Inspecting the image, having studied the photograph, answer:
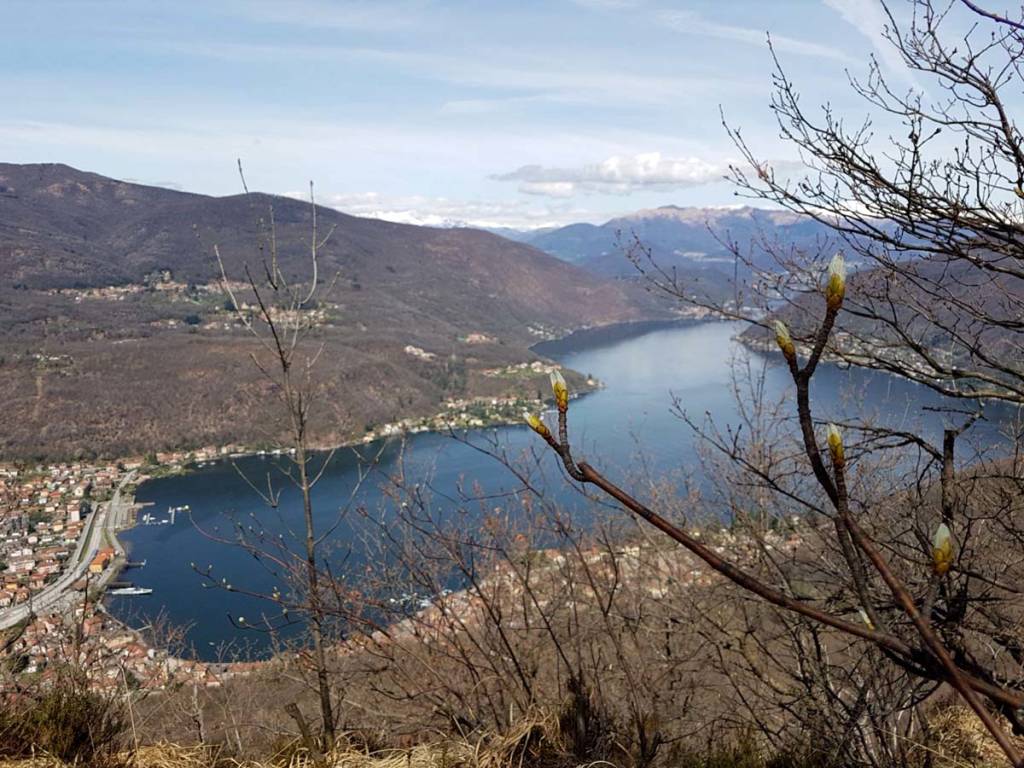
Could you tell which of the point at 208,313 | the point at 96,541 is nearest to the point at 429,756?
the point at 96,541

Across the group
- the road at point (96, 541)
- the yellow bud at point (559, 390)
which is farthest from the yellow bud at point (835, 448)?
the road at point (96, 541)

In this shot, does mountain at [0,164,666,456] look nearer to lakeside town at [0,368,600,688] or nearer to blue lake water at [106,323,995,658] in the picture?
lakeside town at [0,368,600,688]

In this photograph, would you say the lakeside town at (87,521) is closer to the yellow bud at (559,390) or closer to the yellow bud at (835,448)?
the yellow bud at (559,390)

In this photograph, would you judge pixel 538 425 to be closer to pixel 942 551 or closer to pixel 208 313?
pixel 942 551

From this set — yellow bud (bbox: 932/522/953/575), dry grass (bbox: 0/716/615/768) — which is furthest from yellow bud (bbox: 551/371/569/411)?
dry grass (bbox: 0/716/615/768)

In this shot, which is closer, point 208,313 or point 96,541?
point 96,541

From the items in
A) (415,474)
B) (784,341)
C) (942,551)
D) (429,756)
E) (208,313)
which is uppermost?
(784,341)

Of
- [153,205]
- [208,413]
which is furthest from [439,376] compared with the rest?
[153,205]
